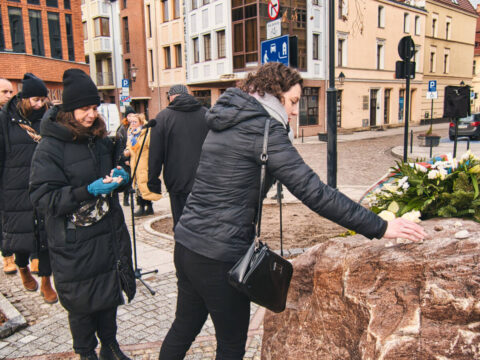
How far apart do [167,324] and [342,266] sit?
196cm

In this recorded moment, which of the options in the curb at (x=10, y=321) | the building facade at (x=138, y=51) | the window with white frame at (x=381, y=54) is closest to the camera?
the curb at (x=10, y=321)

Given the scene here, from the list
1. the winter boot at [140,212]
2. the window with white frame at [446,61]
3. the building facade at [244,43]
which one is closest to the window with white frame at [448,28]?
the window with white frame at [446,61]

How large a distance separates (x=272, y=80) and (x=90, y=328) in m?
2.14

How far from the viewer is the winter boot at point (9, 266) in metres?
5.26

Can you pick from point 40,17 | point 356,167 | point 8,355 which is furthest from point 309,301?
point 40,17

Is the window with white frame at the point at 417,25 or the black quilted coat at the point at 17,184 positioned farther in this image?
the window with white frame at the point at 417,25

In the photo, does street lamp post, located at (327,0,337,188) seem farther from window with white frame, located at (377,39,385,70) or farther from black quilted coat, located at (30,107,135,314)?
window with white frame, located at (377,39,385,70)

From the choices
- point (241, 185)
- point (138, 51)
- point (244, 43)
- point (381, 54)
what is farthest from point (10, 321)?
point (138, 51)

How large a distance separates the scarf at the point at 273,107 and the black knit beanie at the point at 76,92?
1312mm

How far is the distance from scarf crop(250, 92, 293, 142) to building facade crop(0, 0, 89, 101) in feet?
80.4

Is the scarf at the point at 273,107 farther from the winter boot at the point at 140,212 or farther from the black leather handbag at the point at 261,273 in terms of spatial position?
the winter boot at the point at 140,212

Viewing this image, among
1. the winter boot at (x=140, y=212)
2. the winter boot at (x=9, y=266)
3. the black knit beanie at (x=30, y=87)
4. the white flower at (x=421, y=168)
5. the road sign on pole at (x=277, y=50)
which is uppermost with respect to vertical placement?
the road sign on pole at (x=277, y=50)

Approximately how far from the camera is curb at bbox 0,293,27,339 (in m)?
3.73

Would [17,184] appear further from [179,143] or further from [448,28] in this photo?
[448,28]
